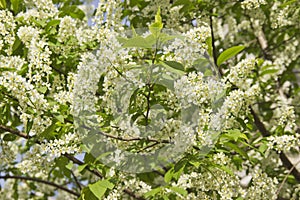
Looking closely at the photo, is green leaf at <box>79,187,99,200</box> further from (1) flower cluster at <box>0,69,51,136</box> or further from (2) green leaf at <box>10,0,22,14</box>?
(2) green leaf at <box>10,0,22,14</box>

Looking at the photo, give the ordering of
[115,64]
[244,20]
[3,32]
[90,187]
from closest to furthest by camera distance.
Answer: [115,64]
[90,187]
[3,32]
[244,20]

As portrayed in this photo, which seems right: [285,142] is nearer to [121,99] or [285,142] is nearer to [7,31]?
[121,99]

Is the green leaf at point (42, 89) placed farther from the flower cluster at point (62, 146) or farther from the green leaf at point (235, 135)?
the green leaf at point (235, 135)

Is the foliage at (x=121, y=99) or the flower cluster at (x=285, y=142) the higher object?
the foliage at (x=121, y=99)

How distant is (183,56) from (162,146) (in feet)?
1.53

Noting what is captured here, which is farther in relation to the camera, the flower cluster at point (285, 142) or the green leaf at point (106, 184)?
the flower cluster at point (285, 142)

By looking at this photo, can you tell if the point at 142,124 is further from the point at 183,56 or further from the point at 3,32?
the point at 3,32

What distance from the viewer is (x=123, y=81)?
2189 mm

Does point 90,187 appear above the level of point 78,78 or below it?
below

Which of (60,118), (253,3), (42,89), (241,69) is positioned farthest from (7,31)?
(253,3)

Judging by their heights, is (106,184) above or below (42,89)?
below

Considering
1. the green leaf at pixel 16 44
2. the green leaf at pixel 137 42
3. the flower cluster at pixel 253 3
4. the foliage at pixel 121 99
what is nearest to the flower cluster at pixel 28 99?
the foliage at pixel 121 99

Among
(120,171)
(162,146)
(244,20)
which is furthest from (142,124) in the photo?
(244,20)

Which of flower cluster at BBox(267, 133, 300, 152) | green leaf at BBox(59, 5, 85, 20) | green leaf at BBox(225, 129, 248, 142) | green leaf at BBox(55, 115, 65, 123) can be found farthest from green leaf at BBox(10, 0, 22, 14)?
flower cluster at BBox(267, 133, 300, 152)
